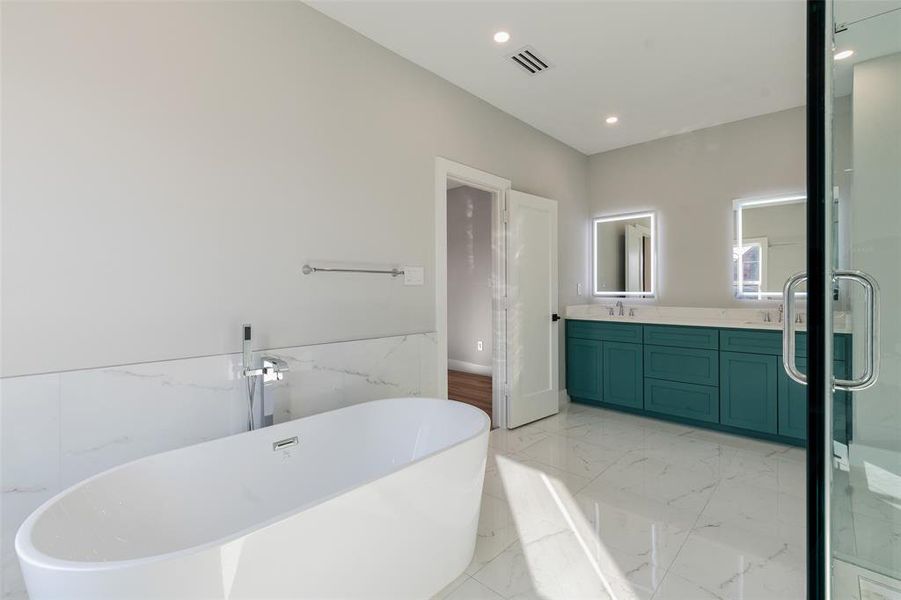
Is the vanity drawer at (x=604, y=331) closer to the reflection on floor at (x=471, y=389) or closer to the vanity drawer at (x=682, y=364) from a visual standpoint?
the vanity drawer at (x=682, y=364)

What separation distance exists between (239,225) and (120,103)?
62 cm

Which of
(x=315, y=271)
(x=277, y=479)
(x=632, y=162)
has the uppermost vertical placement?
(x=632, y=162)

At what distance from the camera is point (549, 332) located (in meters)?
3.91

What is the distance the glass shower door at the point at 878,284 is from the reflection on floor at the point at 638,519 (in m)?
0.30

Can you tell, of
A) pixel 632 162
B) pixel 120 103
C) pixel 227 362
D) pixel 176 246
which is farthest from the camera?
pixel 632 162

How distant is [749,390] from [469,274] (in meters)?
3.19

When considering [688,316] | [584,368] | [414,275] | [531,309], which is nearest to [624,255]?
[688,316]

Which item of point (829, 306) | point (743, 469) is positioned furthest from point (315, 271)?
point (743, 469)

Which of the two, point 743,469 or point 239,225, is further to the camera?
point 743,469

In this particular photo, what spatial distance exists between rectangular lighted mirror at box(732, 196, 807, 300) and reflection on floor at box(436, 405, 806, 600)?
1.31 meters

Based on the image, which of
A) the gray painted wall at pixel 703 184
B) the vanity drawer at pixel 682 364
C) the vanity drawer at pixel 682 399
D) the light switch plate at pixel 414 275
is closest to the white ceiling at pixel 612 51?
the gray painted wall at pixel 703 184

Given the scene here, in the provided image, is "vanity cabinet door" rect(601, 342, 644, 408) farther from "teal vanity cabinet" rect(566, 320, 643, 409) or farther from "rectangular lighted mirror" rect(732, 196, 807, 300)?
"rectangular lighted mirror" rect(732, 196, 807, 300)

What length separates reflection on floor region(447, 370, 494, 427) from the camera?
4.12m

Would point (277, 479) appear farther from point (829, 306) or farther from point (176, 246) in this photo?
point (829, 306)
